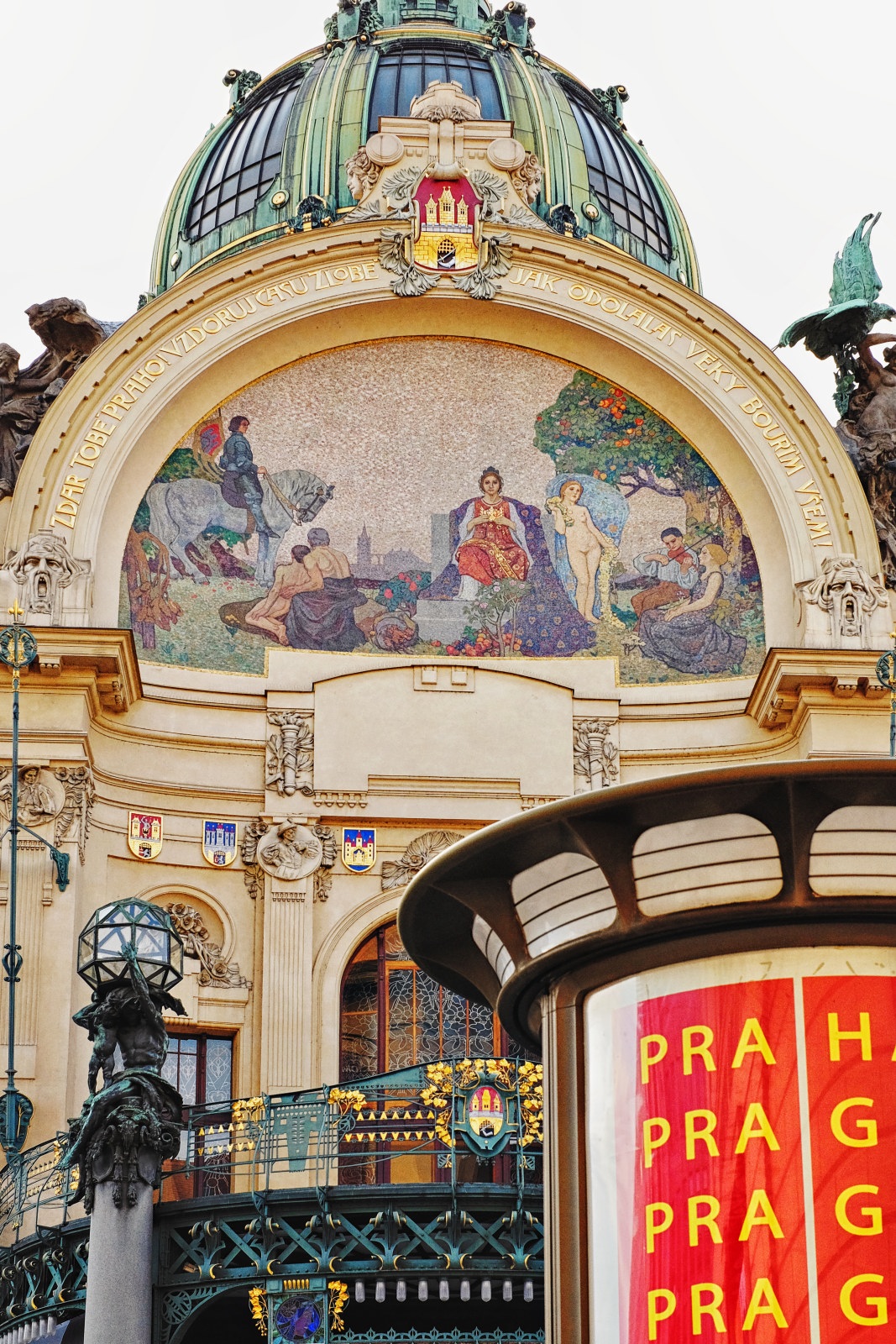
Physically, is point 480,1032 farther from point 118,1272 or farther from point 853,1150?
point 853,1150

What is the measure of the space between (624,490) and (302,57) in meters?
8.91

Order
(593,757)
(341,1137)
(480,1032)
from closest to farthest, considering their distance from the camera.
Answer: (341,1137) < (480,1032) < (593,757)

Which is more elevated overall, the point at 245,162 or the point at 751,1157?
the point at 245,162

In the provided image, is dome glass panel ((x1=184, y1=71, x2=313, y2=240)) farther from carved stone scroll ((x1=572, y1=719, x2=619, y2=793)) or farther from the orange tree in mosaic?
carved stone scroll ((x1=572, y1=719, x2=619, y2=793))

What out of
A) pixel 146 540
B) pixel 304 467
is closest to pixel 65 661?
pixel 146 540

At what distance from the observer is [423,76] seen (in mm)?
26234

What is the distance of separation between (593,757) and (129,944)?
6.77 meters

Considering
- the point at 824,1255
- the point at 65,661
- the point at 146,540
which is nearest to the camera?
the point at 824,1255

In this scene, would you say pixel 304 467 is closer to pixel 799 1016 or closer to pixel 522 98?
pixel 522 98

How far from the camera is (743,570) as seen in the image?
21.2 m

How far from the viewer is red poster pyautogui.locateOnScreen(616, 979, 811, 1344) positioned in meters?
7.76

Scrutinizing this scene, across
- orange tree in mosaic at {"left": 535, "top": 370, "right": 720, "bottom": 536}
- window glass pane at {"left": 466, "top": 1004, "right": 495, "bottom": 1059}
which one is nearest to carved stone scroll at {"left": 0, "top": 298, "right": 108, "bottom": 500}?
orange tree in mosaic at {"left": 535, "top": 370, "right": 720, "bottom": 536}

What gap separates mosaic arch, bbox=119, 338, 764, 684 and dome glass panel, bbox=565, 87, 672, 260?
560 centimetres

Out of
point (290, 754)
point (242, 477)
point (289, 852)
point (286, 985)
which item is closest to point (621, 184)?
point (242, 477)
